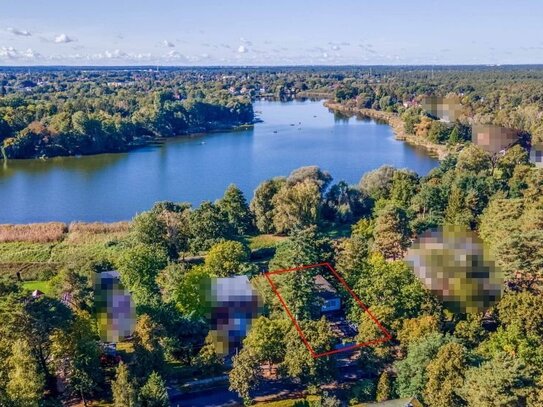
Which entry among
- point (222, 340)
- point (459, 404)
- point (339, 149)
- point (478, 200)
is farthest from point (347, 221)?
point (339, 149)

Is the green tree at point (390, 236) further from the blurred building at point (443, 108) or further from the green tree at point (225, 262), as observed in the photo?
the blurred building at point (443, 108)

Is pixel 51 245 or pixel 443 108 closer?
pixel 51 245

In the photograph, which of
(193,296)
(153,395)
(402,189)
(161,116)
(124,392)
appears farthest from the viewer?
(161,116)

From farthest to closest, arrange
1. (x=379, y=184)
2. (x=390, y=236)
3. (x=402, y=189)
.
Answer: (x=379, y=184) < (x=402, y=189) < (x=390, y=236)

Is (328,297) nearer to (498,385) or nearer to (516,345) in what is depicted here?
(516,345)

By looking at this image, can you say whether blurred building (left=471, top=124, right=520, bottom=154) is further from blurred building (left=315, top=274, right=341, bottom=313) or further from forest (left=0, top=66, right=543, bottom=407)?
blurred building (left=315, top=274, right=341, bottom=313)

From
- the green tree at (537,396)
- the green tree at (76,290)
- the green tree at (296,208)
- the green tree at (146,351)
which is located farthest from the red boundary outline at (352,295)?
the green tree at (296,208)

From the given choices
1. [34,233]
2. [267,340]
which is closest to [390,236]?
[267,340]

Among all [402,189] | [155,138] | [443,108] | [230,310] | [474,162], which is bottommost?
[230,310]
